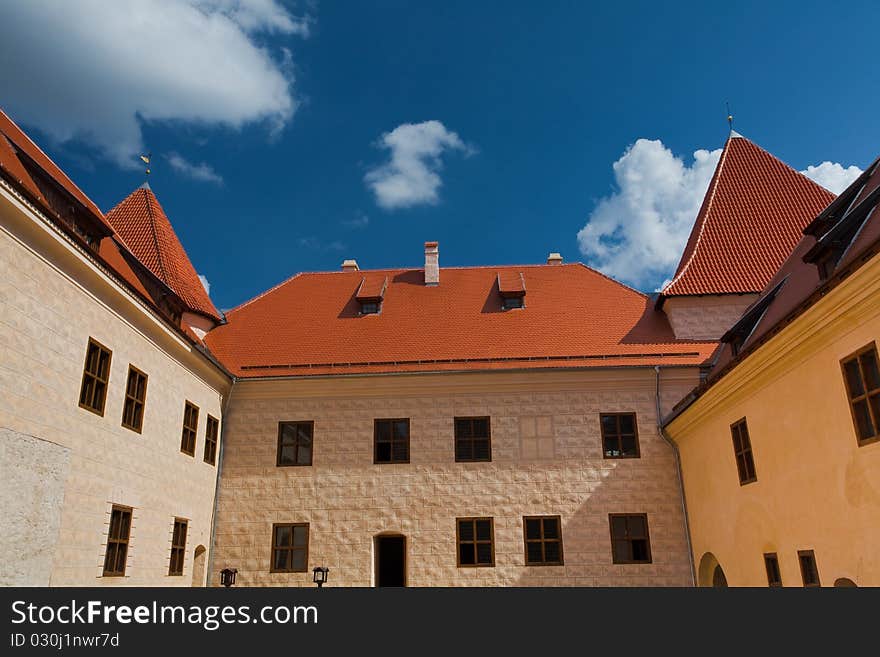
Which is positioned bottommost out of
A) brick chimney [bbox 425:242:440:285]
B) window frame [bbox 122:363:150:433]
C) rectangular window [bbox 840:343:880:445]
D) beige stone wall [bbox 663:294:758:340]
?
rectangular window [bbox 840:343:880:445]

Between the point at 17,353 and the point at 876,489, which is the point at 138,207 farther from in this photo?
the point at 876,489

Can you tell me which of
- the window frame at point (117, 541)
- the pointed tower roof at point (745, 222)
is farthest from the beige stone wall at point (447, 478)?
the window frame at point (117, 541)

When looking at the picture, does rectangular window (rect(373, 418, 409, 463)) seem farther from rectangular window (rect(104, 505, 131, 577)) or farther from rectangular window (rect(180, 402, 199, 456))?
rectangular window (rect(104, 505, 131, 577))

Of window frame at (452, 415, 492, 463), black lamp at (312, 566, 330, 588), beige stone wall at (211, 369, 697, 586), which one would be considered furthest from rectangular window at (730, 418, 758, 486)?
black lamp at (312, 566, 330, 588)

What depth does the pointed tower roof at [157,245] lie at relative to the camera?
17.0 meters

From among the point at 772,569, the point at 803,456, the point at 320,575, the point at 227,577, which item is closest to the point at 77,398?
the point at 227,577

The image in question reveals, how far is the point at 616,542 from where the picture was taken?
1490 centimetres

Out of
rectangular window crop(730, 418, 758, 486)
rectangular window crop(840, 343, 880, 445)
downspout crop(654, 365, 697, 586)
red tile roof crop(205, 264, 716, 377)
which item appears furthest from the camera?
red tile roof crop(205, 264, 716, 377)

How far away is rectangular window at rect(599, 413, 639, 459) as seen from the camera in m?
15.6

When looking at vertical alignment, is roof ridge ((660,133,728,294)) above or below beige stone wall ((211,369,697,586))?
above

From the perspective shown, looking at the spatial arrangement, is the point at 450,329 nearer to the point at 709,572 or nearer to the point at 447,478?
the point at 447,478

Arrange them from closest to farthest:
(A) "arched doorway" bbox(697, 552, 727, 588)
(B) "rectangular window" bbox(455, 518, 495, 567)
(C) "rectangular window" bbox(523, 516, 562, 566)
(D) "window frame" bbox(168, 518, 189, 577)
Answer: (D) "window frame" bbox(168, 518, 189, 577), (A) "arched doorway" bbox(697, 552, 727, 588), (C) "rectangular window" bbox(523, 516, 562, 566), (B) "rectangular window" bbox(455, 518, 495, 567)

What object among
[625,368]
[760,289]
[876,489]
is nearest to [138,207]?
[625,368]

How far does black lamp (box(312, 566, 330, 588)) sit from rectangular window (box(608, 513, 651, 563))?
630cm
